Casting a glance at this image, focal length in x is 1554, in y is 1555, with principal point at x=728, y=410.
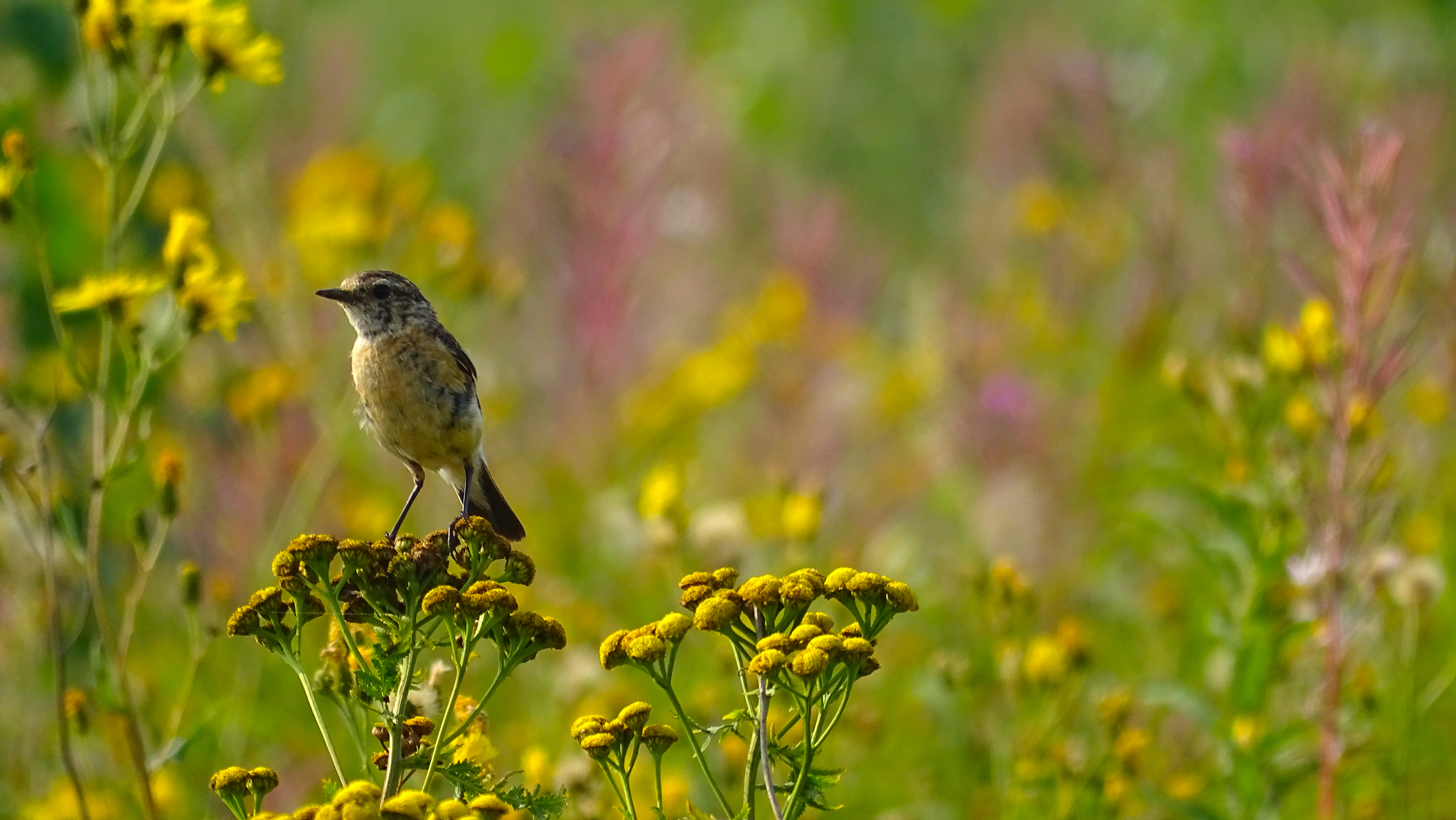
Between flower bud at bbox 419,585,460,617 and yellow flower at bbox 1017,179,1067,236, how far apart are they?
5.01 m

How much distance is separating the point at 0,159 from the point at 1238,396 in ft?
8.74

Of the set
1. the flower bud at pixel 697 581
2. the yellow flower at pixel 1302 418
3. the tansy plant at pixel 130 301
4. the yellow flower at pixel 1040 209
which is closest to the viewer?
the flower bud at pixel 697 581

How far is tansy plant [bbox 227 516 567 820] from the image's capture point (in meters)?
1.87

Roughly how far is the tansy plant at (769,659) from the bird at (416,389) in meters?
0.75

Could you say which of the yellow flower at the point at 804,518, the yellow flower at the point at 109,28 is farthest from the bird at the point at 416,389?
the yellow flower at the point at 804,518

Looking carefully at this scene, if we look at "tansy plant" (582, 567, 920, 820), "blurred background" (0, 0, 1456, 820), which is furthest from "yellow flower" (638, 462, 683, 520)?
"tansy plant" (582, 567, 920, 820)

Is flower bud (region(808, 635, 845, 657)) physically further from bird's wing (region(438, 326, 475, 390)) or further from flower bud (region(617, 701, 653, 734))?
bird's wing (region(438, 326, 475, 390))

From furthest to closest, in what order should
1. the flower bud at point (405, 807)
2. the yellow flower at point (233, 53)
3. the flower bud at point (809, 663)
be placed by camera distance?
the yellow flower at point (233, 53)
the flower bud at point (809, 663)
the flower bud at point (405, 807)

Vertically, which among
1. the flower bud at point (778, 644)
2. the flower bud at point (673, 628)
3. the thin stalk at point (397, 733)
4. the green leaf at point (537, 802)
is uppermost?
the flower bud at point (673, 628)

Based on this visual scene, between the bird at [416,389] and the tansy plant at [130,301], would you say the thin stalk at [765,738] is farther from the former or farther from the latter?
the tansy plant at [130,301]

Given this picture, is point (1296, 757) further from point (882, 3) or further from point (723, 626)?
point (882, 3)

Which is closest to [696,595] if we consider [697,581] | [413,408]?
[697,581]

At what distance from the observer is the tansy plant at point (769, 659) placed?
6.07 feet

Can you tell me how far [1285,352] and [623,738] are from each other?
6.30 feet
